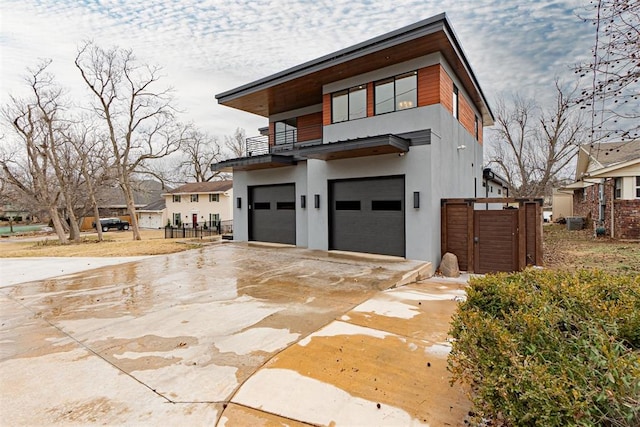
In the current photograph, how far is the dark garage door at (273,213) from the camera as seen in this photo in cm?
1370

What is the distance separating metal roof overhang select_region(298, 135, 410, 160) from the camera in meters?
8.99

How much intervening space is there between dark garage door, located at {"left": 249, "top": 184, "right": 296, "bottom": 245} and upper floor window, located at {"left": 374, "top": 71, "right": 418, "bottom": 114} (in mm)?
5117

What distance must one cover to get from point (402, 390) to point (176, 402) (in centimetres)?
216

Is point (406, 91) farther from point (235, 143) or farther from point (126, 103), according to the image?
point (235, 143)

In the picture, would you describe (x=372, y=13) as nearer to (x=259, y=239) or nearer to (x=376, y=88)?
(x=376, y=88)

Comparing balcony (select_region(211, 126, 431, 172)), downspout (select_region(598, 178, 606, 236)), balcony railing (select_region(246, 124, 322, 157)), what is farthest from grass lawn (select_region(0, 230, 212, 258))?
downspout (select_region(598, 178, 606, 236))

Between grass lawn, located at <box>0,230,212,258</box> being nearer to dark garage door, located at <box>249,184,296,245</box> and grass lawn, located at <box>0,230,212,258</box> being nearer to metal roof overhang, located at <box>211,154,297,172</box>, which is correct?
dark garage door, located at <box>249,184,296,245</box>

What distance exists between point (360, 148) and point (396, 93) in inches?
105

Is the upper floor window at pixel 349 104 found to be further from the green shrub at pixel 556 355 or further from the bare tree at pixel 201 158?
the bare tree at pixel 201 158

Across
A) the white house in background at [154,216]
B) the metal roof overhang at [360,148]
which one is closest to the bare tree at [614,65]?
the metal roof overhang at [360,148]

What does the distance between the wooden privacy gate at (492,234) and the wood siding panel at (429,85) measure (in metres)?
3.26

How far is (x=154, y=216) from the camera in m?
40.2

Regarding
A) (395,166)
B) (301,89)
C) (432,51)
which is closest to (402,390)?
(395,166)

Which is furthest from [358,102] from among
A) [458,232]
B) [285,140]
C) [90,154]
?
[90,154]
